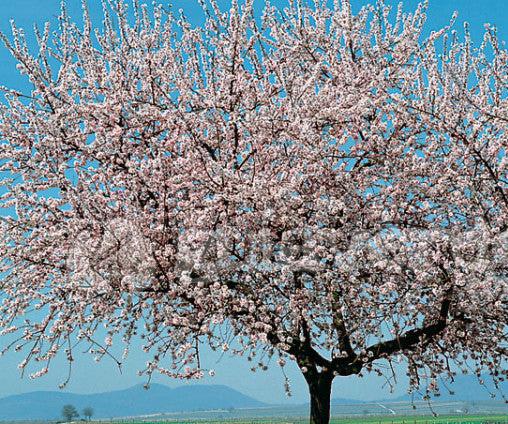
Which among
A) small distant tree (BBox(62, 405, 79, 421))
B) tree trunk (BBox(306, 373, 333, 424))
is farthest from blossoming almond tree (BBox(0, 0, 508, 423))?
small distant tree (BBox(62, 405, 79, 421))

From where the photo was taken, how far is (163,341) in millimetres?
10602

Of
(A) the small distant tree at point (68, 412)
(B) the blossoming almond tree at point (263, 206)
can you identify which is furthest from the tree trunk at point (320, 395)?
(A) the small distant tree at point (68, 412)

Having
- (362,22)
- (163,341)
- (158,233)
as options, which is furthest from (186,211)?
(362,22)

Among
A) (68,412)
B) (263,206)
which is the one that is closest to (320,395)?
(263,206)

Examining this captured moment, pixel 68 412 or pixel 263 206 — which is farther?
pixel 68 412

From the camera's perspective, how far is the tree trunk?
11.2 metres

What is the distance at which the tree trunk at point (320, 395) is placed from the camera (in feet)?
36.8

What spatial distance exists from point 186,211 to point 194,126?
151cm

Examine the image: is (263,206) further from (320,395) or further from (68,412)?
(68,412)

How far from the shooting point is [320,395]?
11234mm

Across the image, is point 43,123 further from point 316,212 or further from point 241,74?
point 316,212

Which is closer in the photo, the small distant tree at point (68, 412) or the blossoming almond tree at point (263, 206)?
the blossoming almond tree at point (263, 206)

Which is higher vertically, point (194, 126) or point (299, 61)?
point (299, 61)

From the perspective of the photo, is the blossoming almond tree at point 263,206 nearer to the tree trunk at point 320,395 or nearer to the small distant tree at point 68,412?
the tree trunk at point 320,395
